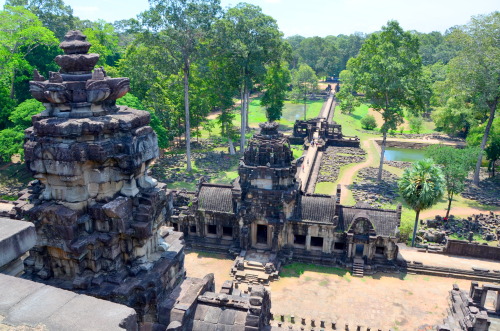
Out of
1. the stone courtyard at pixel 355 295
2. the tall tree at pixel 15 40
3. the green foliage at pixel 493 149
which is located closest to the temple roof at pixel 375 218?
the stone courtyard at pixel 355 295

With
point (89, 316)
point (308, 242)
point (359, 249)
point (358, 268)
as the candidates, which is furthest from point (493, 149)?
point (89, 316)

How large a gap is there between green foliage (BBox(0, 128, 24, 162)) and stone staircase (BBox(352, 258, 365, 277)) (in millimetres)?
31063

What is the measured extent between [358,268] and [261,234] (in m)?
7.80

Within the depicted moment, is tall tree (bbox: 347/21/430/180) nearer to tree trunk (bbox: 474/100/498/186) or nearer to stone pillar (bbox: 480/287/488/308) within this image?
tree trunk (bbox: 474/100/498/186)

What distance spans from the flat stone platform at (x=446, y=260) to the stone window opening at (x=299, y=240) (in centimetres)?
730

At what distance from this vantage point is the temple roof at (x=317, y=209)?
2802 cm

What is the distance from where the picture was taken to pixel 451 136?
7112cm

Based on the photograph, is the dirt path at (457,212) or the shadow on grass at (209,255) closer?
the shadow on grass at (209,255)

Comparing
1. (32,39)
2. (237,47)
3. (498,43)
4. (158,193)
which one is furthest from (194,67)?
(158,193)

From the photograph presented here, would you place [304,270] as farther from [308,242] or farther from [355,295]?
[355,295]

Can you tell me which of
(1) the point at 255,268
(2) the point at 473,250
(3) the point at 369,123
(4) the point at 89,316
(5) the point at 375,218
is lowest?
(1) the point at 255,268

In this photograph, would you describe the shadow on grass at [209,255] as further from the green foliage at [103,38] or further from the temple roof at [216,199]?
the green foliage at [103,38]

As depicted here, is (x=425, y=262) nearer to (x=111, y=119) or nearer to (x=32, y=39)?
(x=111, y=119)

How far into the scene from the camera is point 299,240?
2919 centimetres
